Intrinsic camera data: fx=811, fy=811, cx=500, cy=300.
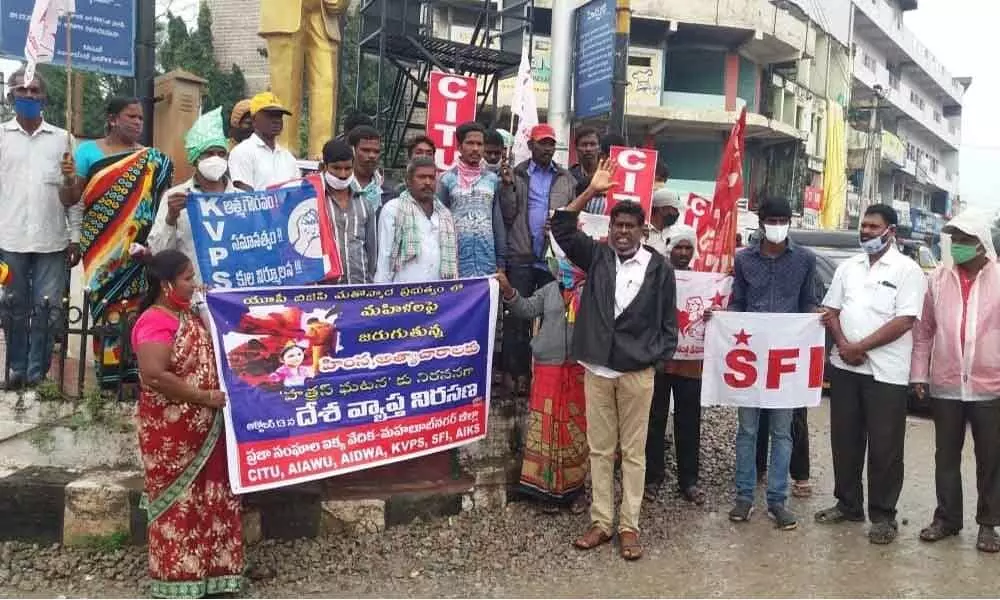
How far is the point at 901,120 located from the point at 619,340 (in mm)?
48590

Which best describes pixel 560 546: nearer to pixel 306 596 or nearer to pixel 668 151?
pixel 306 596

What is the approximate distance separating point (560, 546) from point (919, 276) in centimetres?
255

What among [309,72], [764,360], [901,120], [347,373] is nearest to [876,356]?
[764,360]

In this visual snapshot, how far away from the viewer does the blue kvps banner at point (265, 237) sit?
13.5 ft

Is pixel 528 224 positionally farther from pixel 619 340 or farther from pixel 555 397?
pixel 619 340

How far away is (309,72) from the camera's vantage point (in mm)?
7766

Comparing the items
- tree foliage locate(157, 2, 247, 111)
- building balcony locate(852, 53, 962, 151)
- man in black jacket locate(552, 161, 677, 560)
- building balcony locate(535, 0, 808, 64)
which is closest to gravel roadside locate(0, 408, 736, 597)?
man in black jacket locate(552, 161, 677, 560)

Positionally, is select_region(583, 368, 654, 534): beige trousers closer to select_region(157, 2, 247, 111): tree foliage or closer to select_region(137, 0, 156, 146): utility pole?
A: select_region(137, 0, 156, 146): utility pole

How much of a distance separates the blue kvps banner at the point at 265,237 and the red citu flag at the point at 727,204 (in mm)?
2630

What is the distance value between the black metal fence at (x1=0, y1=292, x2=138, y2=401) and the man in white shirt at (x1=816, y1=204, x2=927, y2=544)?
410 cm

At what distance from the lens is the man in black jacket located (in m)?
4.25

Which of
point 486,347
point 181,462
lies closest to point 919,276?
point 486,347

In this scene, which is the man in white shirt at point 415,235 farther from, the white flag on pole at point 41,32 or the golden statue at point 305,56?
the golden statue at point 305,56

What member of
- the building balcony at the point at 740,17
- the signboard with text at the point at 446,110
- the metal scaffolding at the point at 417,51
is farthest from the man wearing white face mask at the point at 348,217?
the building balcony at the point at 740,17
